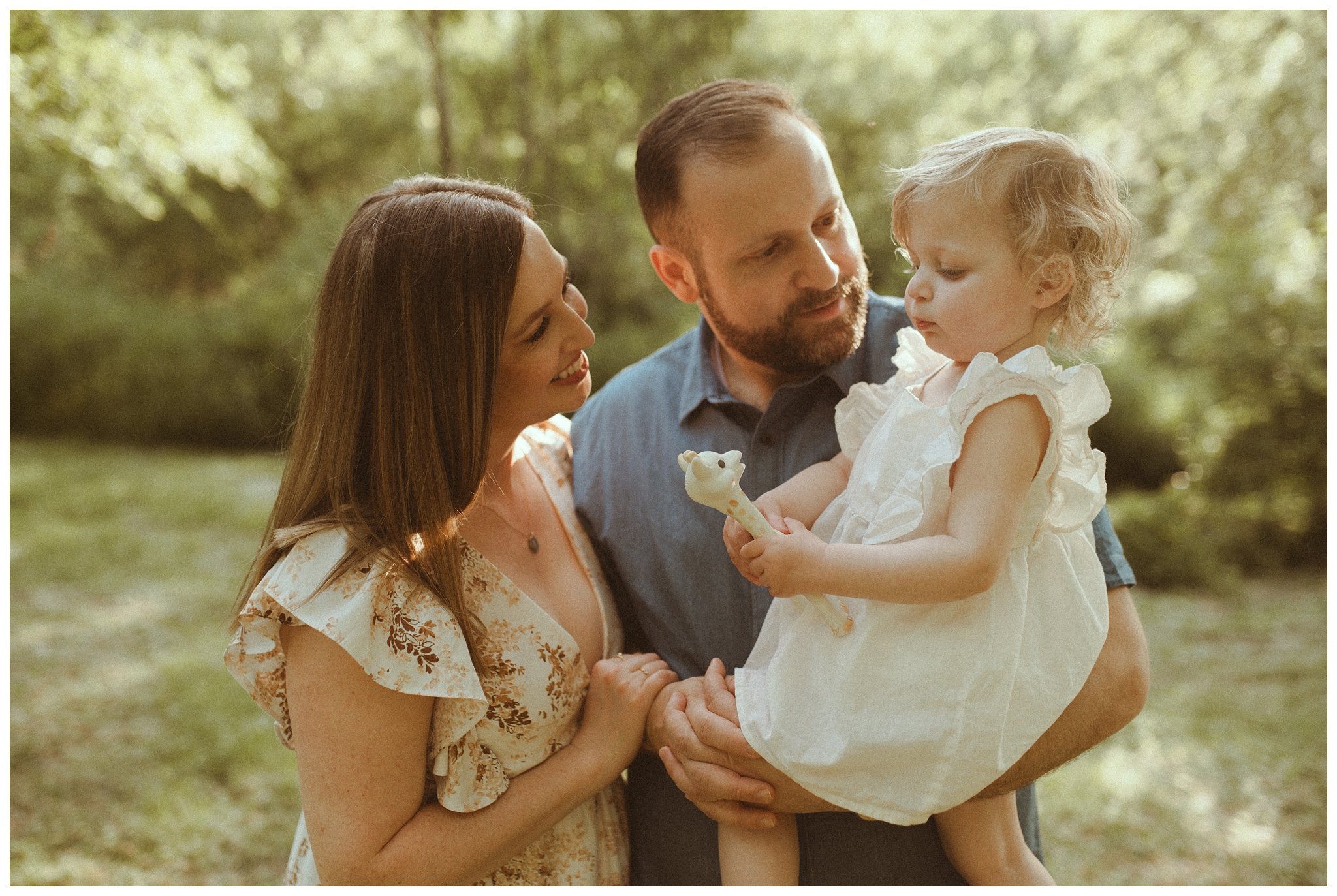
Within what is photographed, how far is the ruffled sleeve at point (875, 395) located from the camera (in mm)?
2025

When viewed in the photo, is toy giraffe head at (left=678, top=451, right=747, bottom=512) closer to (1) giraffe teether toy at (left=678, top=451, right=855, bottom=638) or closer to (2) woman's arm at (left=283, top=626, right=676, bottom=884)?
(1) giraffe teether toy at (left=678, top=451, right=855, bottom=638)

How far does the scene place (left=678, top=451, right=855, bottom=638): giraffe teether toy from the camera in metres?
1.69

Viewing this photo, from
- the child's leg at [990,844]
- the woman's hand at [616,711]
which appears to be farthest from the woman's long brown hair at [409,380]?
the child's leg at [990,844]

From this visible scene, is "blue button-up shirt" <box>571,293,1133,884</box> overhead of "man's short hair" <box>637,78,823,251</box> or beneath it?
beneath

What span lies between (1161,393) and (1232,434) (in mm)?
2403

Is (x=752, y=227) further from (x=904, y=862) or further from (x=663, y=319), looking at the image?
(x=663, y=319)

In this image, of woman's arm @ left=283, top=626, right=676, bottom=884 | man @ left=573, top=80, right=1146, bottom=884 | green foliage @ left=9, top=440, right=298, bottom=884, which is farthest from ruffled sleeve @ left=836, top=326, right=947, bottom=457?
green foliage @ left=9, top=440, right=298, bottom=884

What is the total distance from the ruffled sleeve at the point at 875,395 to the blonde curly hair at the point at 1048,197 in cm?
30

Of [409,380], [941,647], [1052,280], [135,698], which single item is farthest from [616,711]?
[135,698]

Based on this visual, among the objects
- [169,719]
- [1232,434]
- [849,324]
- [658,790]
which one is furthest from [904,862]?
[1232,434]

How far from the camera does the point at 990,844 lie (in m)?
1.99

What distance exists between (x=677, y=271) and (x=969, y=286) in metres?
0.95

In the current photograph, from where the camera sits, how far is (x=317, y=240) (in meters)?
13.5

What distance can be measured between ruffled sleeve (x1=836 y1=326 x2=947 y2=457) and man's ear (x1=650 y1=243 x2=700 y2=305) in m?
0.58
